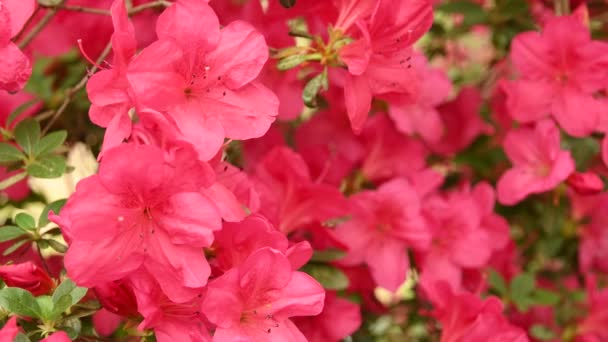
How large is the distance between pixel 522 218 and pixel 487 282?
20 centimetres

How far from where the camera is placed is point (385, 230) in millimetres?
1647

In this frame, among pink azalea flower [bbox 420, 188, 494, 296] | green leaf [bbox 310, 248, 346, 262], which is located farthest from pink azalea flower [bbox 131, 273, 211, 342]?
pink azalea flower [bbox 420, 188, 494, 296]

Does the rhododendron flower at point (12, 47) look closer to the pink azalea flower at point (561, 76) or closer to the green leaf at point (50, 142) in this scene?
the green leaf at point (50, 142)

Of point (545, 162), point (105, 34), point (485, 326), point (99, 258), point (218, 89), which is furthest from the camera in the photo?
point (105, 34)

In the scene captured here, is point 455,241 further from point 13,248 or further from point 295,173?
point 13,248

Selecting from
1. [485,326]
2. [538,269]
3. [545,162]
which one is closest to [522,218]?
[538,269]

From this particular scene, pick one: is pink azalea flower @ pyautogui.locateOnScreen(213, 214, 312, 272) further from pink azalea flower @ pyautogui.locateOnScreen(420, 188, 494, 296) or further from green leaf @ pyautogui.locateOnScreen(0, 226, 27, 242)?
pink azalea flower @ pyautogui.locateOnScreen(420, 188, 494, 296)

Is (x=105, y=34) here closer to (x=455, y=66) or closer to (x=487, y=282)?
(x=487, y=282)

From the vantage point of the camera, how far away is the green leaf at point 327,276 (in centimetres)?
148

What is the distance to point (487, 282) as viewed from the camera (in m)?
1.86

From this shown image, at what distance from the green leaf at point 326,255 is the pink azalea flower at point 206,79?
0.36m

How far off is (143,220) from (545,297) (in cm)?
96

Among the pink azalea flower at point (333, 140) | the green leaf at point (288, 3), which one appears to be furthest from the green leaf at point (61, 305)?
the pink azalea flower at point (333, 140)

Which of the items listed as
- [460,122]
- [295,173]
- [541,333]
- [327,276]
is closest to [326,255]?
[327,276]
